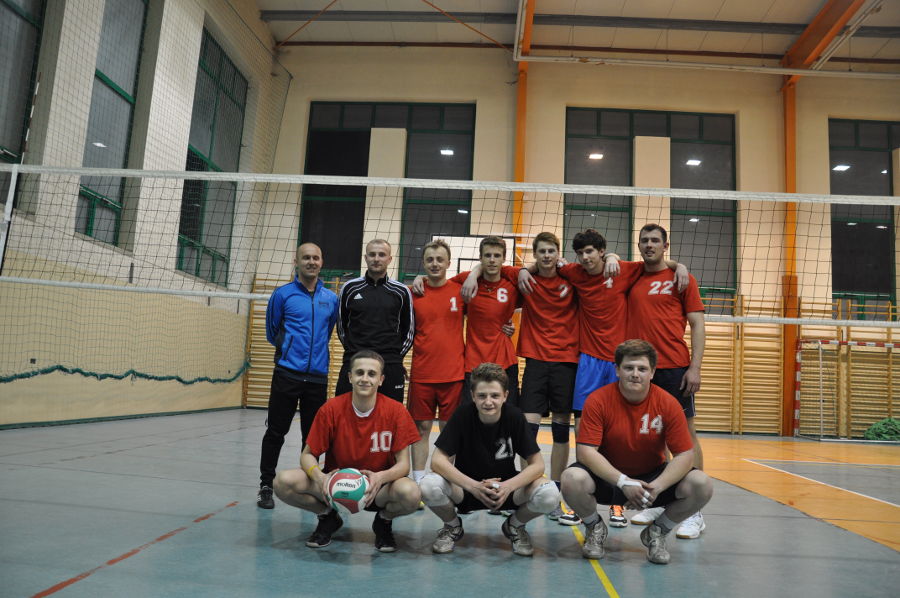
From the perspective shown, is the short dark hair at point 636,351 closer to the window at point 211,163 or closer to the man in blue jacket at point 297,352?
the man in blue jacket at point 297,352

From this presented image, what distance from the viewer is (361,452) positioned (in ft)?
11.0

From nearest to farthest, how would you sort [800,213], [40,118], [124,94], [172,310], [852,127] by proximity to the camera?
[40,118], [124,94], [172,310], [800,213], [852,127]

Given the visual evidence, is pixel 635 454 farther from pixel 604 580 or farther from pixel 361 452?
pixel 361 452

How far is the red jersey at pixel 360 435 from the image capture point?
11.0 feet

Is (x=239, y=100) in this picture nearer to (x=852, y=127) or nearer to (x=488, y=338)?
(x=488, y=338)

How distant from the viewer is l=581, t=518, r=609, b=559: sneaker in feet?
10.9

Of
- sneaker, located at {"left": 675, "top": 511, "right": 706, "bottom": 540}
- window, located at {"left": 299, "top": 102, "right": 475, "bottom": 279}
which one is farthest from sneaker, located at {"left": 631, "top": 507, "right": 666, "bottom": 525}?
window, located at {"left": 299, "top": 102, "right": 475, "bottom": 279}

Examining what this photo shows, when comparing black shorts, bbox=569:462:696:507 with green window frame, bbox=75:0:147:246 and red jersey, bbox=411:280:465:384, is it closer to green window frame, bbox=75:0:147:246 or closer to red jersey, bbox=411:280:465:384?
red jersey, bbox=411:280:465:384

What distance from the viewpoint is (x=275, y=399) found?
4348 millimetres

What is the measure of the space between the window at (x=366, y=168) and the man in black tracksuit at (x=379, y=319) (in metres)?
9.24

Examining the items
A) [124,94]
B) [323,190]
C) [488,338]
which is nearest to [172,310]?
[124,94]

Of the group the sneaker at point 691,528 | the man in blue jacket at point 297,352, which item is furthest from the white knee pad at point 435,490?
the sneaker at point 691,528

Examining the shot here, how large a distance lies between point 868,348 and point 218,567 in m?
14.3

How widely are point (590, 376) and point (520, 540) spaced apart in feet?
3.92
